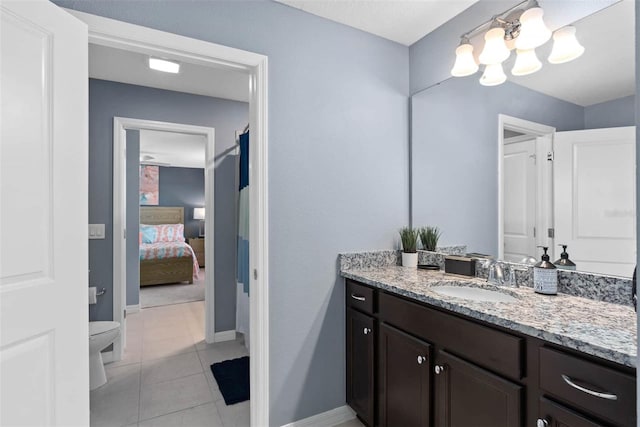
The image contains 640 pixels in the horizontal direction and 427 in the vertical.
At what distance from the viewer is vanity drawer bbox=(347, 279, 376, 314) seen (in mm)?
1742

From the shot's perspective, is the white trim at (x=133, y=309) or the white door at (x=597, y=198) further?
the white trim at (x=133, y=309)

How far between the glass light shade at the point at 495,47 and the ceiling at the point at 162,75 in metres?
1.64

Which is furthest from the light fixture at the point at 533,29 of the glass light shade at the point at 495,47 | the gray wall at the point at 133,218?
the gray wall at the point at 133,218

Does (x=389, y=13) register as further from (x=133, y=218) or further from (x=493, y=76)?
(x=133, y=218)

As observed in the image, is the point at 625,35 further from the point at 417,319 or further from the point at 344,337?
the point at 344,337

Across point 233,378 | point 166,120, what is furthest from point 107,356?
point 166,120

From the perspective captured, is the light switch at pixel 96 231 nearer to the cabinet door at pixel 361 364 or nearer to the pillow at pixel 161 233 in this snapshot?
the cabinet door at pixel 361 364

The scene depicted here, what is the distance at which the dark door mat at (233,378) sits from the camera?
2190mm

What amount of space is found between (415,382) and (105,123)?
3.14m

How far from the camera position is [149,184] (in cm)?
778

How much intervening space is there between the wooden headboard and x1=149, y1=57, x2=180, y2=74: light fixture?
5846 millimetres

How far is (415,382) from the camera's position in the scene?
145 cm
